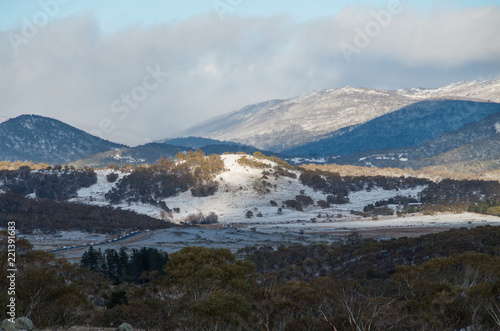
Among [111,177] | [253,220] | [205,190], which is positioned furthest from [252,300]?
[111,177]

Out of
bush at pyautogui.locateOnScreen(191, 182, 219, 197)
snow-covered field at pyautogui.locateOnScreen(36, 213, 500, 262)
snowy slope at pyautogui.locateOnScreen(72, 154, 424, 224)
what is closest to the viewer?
snow-covered field at pyautogui.locateOnScreen(36, 213, 500, 262)

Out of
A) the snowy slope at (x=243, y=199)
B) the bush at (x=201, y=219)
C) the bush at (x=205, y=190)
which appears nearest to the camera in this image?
the bush at (x=201, y=219)

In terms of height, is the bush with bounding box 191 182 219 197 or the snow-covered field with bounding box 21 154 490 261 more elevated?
the bush with bounding box 191 182 219 197

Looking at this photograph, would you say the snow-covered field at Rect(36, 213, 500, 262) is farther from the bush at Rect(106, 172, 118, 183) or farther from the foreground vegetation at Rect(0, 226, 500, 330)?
the bush at Rect(106, 172, 118, 183)

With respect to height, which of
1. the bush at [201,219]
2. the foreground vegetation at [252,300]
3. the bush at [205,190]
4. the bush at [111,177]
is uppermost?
the bush at [111,177]

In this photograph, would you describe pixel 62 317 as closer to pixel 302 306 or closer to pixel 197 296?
pixel 197 296

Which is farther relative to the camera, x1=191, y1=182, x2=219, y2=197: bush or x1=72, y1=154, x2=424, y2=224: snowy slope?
x1=191, y1=182, x2=219, y2=197: bush

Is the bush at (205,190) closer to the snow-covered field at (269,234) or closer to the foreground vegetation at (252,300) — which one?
the snow-covered field at (269,234)

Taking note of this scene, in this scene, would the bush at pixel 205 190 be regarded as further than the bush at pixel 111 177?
No

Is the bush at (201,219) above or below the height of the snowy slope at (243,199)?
below

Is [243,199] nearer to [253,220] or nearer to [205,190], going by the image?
[205,190]

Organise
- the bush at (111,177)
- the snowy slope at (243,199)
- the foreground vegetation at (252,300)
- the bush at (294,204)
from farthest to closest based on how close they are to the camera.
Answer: the bush at (111,177)
the bush at (294,204)
the snowy slope at (243,199)
the foreground vegetation at (252,300)

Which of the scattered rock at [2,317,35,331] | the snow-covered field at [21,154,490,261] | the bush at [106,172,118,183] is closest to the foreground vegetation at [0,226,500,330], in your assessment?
the scattered rock at [2,317,35,331]

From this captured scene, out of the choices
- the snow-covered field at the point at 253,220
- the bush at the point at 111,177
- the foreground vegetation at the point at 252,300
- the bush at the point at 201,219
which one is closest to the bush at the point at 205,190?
the snow-covered field at the point at 253,220
